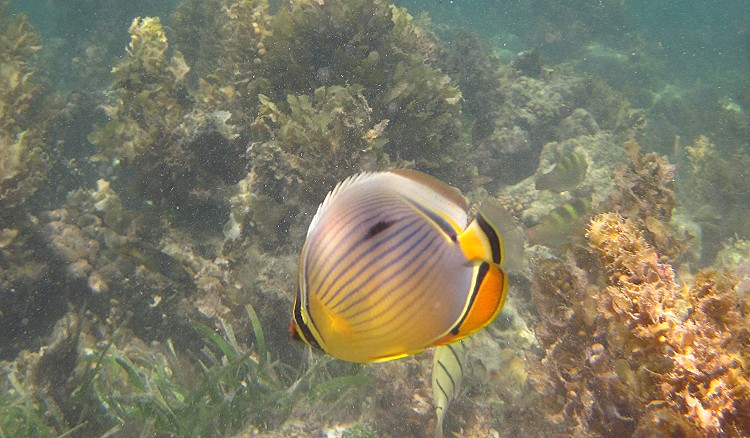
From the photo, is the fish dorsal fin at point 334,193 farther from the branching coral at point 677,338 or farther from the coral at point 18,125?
the coral at point 18,125

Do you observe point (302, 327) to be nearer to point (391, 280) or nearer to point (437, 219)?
point (391, 280)

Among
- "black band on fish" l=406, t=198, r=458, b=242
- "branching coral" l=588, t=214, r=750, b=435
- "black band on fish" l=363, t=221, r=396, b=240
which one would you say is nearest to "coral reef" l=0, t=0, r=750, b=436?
"branching coral" l=588, t=214, r=750, b=435

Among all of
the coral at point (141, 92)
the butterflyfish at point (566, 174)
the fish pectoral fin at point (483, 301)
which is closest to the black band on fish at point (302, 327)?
the fish pectoral fin at point (483, 301)

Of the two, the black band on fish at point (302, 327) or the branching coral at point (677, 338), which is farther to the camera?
the branching coral at point (677, 338)

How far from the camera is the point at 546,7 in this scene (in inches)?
883

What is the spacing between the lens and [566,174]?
6160 millimetres

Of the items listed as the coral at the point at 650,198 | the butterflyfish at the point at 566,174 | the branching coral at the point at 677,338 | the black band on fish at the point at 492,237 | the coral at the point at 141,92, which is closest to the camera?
the black band on fish at the point at 492,237

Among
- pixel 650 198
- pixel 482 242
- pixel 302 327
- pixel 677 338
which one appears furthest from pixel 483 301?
pixel 650 198

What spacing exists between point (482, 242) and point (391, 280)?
217 mm

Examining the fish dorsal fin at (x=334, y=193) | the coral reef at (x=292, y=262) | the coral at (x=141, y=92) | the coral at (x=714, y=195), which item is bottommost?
the coral at (x=714, y=195)

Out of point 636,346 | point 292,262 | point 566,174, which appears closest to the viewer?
point 636,346

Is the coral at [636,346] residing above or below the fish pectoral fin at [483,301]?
below

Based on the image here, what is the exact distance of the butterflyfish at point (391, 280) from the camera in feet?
3.04

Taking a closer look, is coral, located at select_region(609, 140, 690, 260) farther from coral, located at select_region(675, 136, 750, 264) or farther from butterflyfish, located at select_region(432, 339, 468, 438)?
coral, located at select_region(675, 136, 750, 264)
